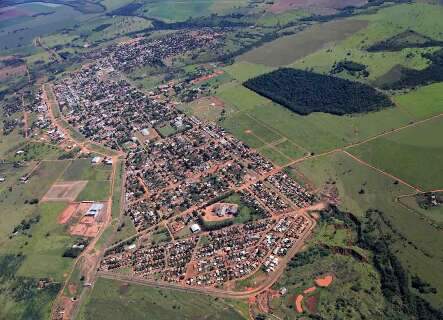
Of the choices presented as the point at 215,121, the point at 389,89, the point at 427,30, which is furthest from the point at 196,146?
the point at 427,30

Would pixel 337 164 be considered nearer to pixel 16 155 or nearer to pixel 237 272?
pixel 237 272

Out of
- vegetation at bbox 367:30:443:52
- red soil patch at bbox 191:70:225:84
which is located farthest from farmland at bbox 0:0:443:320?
red soil patch at bbox 191:70:225:84

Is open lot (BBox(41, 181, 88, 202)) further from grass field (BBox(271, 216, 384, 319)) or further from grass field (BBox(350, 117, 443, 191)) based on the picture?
grass field (BBox(350, 117, 443, 191))

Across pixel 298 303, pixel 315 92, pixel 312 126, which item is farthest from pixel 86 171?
pixel 315 92

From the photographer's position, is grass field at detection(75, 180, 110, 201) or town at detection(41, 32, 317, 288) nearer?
town at detection(41, 32, 317, 288)

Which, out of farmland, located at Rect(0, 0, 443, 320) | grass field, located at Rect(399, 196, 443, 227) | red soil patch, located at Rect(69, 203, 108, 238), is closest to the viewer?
farmland, located at Rect(0, 0, 443, 320)

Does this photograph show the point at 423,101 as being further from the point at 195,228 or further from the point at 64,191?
the point at 64,191

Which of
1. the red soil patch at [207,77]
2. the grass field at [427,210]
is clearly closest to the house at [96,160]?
the red soil patch at [207,77]
